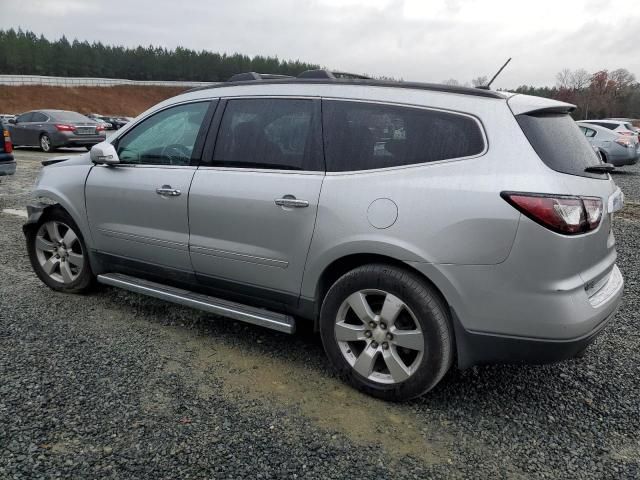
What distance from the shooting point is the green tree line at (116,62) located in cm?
7725

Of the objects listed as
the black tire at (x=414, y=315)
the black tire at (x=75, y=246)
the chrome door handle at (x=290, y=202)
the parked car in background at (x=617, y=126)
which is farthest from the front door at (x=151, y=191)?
the parked car in background at (x=617, y=126)

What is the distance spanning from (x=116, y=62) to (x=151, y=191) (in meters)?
98.6

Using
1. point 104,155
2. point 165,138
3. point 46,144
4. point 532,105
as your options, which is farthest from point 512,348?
point 46,144

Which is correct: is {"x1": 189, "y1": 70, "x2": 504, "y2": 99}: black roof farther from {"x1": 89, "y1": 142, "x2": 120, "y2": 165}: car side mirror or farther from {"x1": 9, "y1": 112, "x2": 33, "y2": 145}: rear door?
{"x1": 9, "y1": 112, "x2": 33, "y2": 145}: rear door

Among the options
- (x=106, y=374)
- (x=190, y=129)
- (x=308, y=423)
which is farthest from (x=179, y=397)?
(x=190, y=129)

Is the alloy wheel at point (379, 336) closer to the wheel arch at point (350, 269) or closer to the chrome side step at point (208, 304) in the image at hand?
the wheel arch at point (350, 269)

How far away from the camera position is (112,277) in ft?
12.7

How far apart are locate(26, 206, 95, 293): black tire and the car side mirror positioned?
664 mm

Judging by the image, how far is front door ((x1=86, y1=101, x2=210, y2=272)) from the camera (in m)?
3.44

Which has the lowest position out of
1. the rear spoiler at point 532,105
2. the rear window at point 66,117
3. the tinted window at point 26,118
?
the tinted window at point 26,118

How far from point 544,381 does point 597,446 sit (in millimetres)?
629

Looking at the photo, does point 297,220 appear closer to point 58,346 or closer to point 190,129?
point 190,129

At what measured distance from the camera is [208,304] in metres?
3.30

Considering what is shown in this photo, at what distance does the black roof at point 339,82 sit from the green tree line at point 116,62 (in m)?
76.7
